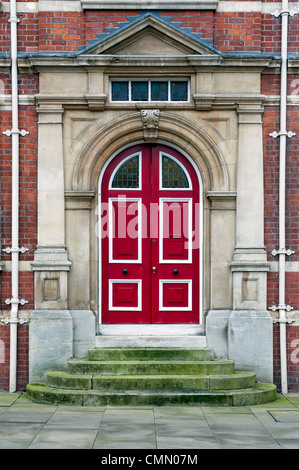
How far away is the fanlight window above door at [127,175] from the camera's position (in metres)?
9.91

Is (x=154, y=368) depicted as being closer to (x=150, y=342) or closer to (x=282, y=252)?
(x=150, y=342)

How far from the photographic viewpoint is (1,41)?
9750 mm

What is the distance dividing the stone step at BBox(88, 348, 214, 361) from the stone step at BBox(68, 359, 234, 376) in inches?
6.9

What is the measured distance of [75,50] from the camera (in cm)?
966

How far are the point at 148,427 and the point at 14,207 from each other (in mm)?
3760

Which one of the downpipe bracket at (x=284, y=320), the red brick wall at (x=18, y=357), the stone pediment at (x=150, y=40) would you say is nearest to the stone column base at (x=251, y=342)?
the downpipe bracket at (x=284, y=320)

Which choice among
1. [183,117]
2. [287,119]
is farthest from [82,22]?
[287,119]

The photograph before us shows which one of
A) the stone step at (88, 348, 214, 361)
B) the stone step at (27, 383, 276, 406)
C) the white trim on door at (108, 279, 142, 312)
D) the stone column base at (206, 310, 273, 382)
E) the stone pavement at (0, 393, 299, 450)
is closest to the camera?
the stone pavement at (0, 393, 299, 450)

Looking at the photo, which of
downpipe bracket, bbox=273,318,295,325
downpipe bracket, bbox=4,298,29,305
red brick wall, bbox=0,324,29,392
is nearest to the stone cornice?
downpipe bracket, bbox=4,298,29,305

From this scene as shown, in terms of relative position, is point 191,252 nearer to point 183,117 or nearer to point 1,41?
point 183,117

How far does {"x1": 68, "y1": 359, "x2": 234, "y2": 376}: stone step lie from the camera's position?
29.7 feet

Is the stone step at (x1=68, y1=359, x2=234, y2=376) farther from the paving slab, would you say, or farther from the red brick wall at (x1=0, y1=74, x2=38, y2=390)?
the red brick wall at (x1=0, y1=74, x2=38, y2=390)

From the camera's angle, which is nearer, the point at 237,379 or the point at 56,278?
the point at 237,379

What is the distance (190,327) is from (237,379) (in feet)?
3.86
